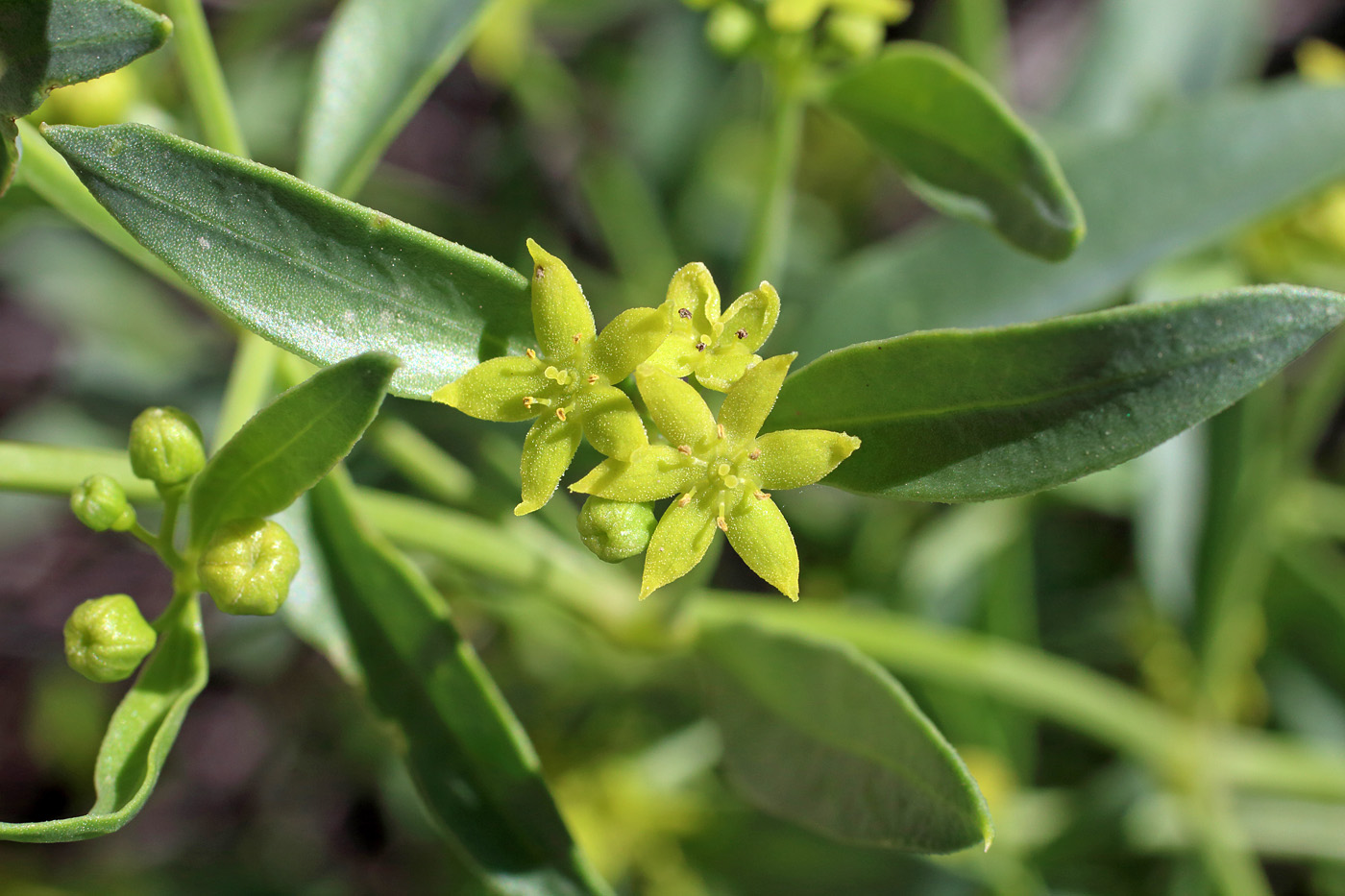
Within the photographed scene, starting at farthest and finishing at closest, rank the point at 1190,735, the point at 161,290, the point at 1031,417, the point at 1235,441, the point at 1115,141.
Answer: the point at 161,290, the point at 1235,441, the point at 1190,735, the point at 1115,141, the point at 1031,417

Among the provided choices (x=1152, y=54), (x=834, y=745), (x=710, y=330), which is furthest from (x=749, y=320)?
(x=1152, y=54)

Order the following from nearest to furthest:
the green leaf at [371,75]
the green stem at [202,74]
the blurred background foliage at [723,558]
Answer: the green stem at [202,74]
the green leaf at [371,75]
the blurred background foliage at [723,558]

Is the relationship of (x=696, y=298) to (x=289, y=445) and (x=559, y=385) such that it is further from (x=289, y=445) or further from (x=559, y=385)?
(x=289, y=445)

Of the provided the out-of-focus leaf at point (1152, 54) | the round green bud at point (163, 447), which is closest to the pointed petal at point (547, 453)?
the round green bud at point (163, 447)

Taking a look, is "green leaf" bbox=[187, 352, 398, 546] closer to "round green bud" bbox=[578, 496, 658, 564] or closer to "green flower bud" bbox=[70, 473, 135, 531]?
"green flower bud" bbox=[70, 473, 135, 531]

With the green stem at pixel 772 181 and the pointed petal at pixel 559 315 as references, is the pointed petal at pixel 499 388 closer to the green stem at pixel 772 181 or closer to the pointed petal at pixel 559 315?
the pointed petal at pixel 559 315

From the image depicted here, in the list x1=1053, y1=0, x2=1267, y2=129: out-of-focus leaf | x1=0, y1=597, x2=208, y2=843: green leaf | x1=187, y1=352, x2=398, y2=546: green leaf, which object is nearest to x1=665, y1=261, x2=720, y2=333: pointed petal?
x1=187, y1=352, x2=398, y2=546: green leaf

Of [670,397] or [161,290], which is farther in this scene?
[161,290]

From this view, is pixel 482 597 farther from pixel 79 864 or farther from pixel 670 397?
pixel 79 864

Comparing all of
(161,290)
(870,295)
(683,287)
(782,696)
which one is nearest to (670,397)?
(683,287)
